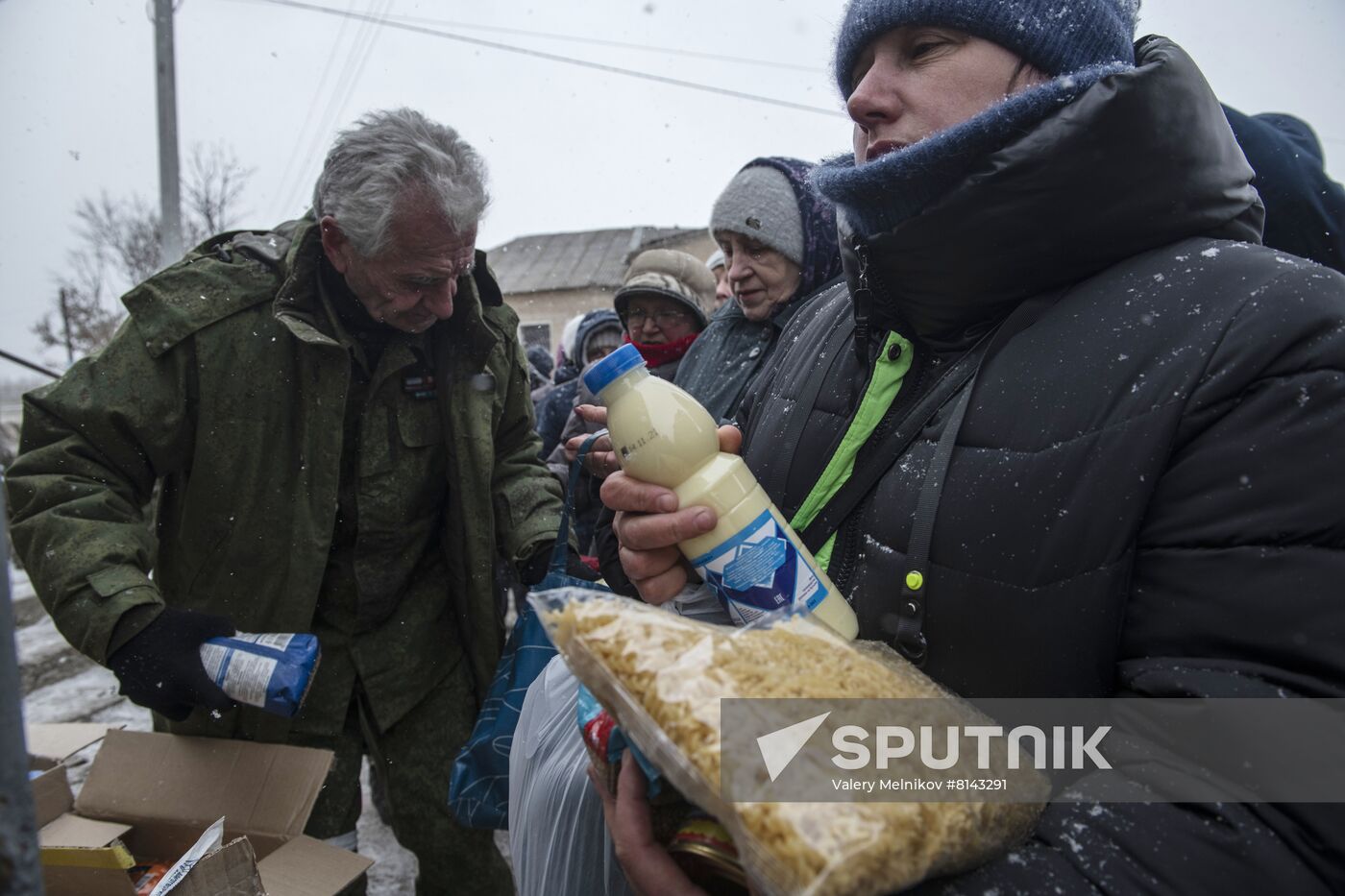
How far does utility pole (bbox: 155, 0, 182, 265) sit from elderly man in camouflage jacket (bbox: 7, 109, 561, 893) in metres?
6.87

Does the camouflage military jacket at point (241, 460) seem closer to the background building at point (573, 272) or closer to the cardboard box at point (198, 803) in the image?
the cardboard box at point (198, 803)

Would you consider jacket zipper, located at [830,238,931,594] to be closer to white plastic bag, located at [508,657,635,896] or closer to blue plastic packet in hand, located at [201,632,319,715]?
white plastic bag, located at [508,657,635,896]

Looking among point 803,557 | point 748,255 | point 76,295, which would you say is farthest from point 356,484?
point 76,295

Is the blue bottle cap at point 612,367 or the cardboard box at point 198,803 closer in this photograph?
the blue bottle cap at point 612,367

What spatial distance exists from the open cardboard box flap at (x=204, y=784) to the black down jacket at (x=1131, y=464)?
140 cm

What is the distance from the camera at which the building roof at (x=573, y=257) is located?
2161 centimetres

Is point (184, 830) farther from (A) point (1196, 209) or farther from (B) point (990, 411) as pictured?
(A) point (1196, 209)

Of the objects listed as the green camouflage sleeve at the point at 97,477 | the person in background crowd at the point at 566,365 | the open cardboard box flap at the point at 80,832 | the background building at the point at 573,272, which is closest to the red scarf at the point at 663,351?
the person in background crowd at the point at 566,365

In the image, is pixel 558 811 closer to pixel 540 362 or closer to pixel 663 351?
pixel 663 351

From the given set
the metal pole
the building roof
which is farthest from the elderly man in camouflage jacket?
the building roof

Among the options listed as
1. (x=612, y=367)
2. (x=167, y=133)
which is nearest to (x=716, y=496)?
(x=612, y=367)

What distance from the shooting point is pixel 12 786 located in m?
0.51

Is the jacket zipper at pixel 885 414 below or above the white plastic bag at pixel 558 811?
above

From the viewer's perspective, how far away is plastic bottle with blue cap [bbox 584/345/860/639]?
0.98 metres
